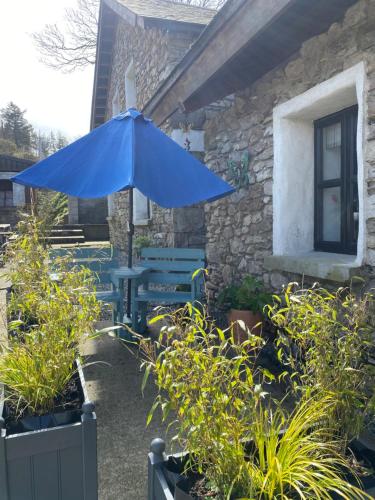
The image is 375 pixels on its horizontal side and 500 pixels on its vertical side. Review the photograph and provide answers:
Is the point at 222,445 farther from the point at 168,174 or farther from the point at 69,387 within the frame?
the point at 168,174

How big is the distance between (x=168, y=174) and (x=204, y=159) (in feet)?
5.48

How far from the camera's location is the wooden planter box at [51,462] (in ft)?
4.75

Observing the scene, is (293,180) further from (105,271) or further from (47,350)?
(47,350)

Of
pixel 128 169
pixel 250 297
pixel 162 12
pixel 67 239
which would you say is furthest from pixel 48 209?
pixel 67 239

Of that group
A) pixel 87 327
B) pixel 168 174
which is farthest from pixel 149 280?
pixel 87 327

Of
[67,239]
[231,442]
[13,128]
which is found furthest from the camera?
[13,128]

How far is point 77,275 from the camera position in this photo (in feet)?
7.82

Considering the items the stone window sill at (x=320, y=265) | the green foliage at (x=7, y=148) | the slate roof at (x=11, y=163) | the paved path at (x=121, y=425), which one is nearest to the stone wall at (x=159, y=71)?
the stone window sill at (x=320, y=265)

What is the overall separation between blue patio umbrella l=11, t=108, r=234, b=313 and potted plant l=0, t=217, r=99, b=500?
131cm

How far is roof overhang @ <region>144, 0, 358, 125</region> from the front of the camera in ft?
8.50

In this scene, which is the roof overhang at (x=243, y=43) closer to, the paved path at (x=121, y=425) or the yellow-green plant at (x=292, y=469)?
the yellow-green plant at (x=292, y=469)

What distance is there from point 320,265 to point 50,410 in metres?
1.98

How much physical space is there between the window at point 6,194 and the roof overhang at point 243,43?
1628cm

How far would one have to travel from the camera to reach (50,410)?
5.59 ft
